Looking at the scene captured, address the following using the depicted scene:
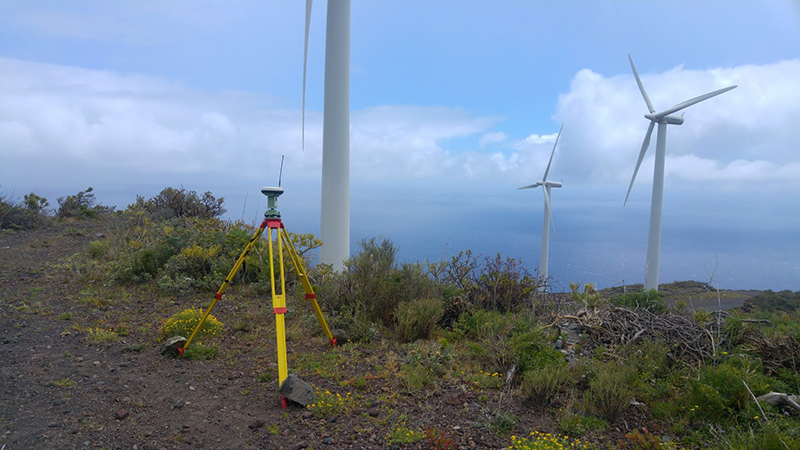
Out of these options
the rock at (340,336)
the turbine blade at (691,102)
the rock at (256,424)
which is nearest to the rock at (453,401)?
the rock at (256,424)

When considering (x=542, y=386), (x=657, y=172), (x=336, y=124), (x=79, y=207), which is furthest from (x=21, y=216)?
(x=657, y=172)

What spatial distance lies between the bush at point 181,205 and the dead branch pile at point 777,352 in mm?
12649

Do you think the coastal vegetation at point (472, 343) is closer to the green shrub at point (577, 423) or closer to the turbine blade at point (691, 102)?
the green shrub at point (577, 423)

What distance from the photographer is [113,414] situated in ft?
13.1

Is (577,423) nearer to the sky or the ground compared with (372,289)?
nearer to the ground

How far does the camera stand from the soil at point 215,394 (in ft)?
12.2

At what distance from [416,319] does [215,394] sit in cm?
255

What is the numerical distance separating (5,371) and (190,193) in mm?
9886

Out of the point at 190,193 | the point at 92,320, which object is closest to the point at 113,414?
the point at 92,320

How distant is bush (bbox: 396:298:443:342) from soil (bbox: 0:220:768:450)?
0.92 feet

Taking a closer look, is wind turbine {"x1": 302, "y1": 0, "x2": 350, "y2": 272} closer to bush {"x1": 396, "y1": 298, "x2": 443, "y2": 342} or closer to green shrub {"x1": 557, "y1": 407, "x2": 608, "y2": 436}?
bush {"x1": 396, "y1": 298, "x2": 443, "y2": 342}

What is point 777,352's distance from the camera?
501cm

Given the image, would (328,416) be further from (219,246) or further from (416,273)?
(219,246)

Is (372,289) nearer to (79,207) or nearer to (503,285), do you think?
(503,285)
